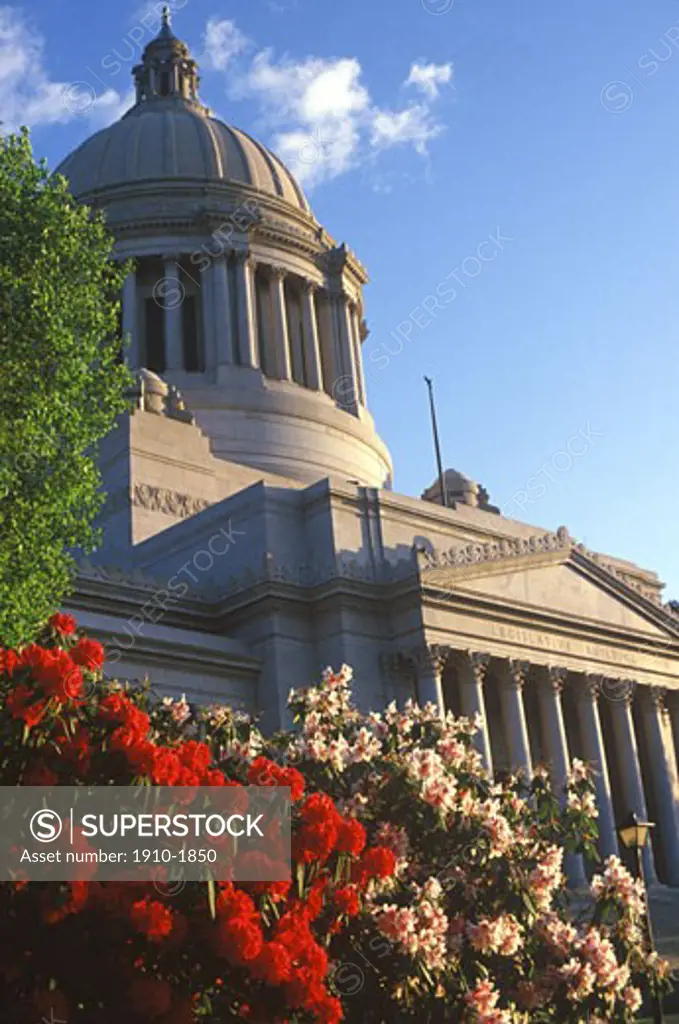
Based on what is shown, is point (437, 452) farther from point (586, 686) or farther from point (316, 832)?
point (316, 832)

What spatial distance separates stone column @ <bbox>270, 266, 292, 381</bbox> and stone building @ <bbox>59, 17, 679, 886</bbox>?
125mm

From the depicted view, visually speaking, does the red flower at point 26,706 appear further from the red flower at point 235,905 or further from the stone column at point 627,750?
the stone column at point 627,750

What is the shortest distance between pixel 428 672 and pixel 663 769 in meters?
13.7

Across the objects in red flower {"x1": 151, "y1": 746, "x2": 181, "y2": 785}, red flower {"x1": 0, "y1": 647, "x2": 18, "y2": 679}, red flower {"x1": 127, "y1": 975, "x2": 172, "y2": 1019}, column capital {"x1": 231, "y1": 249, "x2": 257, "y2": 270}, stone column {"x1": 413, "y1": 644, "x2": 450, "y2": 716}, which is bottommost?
red flower {"x1": 127, "y1": 975, "x2": 172, "y2": 1019}

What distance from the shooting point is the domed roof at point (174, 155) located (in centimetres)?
6681

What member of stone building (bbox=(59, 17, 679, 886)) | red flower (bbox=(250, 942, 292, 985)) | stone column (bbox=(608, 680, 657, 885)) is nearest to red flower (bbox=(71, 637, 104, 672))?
red flower (bbox=(250, 942, 292, 985))

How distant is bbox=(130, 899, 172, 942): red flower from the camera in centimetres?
1034

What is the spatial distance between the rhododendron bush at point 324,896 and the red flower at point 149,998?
0.06 feet

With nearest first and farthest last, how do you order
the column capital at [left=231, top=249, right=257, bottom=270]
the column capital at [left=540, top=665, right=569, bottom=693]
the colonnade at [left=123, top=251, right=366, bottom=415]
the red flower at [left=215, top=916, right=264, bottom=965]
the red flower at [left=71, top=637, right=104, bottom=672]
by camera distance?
1. the red flower at [left=215, top=916, right=264, bottom=965]
2. the red flower at [left=71, top=637, right=104, bottom=672]
3. the column capital at [left=540, top=665, right=569, bottom=693]
4. the colonnade at [left=123, top=251, right=366, bottom=415]
5. the column capital at [left=231, top=249, right=257, bottom=270]

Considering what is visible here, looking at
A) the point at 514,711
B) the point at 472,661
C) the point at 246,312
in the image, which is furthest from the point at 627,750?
the point at 246,312

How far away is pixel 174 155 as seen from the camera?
221 feet

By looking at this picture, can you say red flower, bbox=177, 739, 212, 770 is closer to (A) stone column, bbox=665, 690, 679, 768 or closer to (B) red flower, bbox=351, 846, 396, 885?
(B) red flower, bbox=351, 846, 396, 885

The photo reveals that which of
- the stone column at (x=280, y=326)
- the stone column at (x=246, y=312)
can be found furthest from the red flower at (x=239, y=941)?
the stone column at (x=280, y=326)

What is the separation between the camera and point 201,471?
2014 inches
